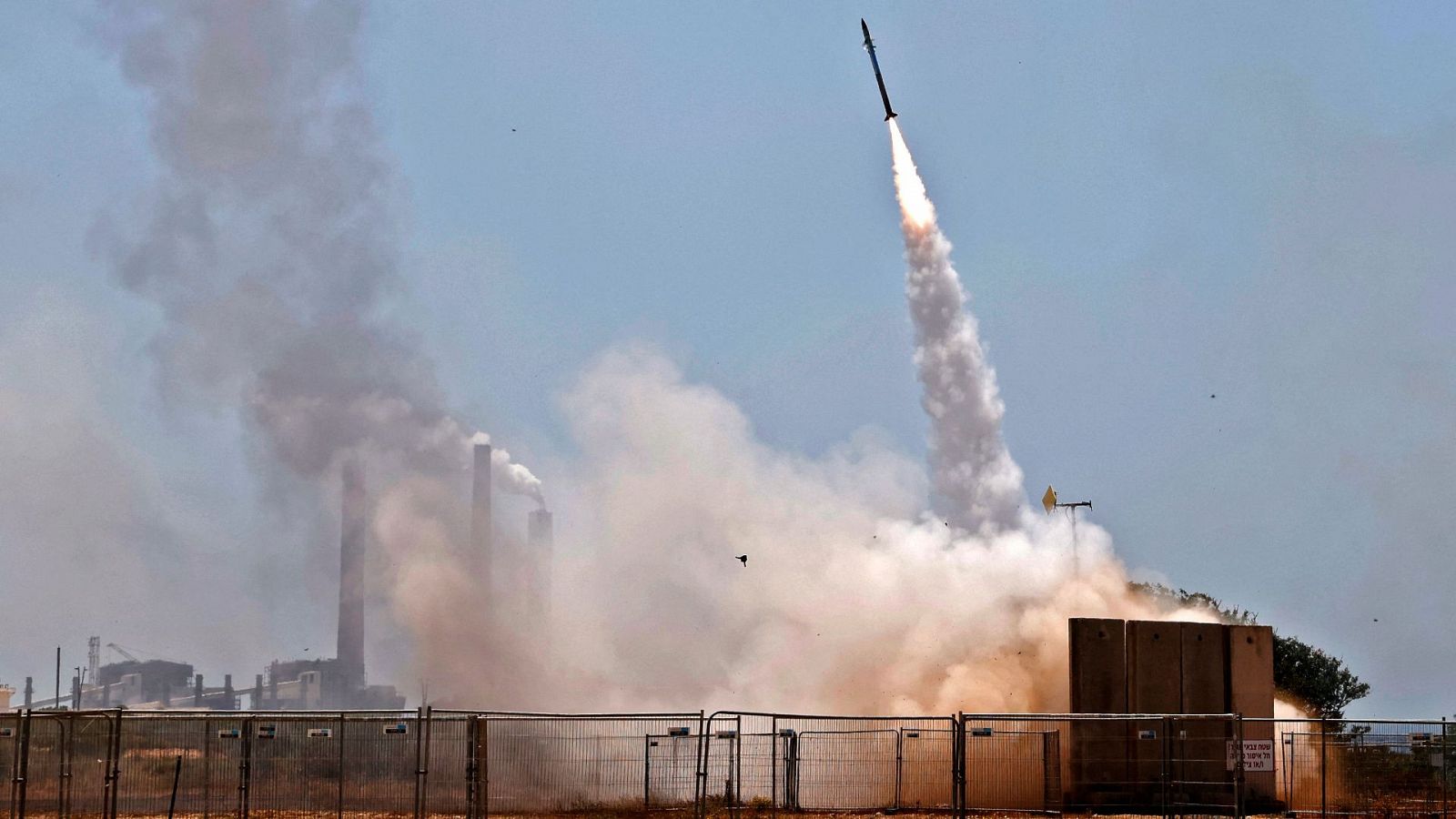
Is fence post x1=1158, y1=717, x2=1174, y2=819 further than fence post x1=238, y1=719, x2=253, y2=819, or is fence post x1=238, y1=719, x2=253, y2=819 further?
fence post x1=1158, y1=717, x2=1174, y2=819

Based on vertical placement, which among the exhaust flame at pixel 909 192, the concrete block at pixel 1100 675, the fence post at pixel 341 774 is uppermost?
the exhaust flame at pixel 909 192

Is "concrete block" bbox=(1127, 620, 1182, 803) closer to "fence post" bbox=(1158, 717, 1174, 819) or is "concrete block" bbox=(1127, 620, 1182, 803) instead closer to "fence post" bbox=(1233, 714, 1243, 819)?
"fence post" bbox=(1158, 717, 1174, 819)

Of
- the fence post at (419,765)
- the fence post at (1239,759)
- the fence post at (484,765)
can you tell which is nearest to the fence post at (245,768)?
the fence post at (419,765)

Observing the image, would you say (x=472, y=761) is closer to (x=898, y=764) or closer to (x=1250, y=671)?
(x=898, y=764)

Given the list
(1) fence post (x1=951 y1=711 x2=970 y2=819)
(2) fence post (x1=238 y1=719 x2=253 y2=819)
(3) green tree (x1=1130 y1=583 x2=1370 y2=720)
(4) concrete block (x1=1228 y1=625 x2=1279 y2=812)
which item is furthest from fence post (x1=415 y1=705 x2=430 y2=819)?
(3) green tree (x1=1130 y1=583 x2=1370 y2=720)

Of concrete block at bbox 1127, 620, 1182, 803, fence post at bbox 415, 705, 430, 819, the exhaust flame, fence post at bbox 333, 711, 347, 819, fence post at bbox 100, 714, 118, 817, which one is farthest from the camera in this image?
the exhaust flame

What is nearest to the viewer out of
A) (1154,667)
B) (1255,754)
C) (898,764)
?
(1255,754)

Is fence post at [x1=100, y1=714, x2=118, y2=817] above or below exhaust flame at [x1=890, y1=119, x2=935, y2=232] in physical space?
below

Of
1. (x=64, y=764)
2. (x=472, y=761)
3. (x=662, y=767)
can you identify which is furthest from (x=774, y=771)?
(x=64, y=764)

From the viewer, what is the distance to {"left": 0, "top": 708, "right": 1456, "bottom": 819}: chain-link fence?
2956cm

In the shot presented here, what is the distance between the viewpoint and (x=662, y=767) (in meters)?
31.6

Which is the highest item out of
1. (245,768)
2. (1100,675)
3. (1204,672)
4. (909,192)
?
(909,192)

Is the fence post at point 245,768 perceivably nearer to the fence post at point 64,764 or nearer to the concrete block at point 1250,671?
the fence post at point 64,764

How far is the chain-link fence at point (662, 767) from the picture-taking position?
2956 centimetres
